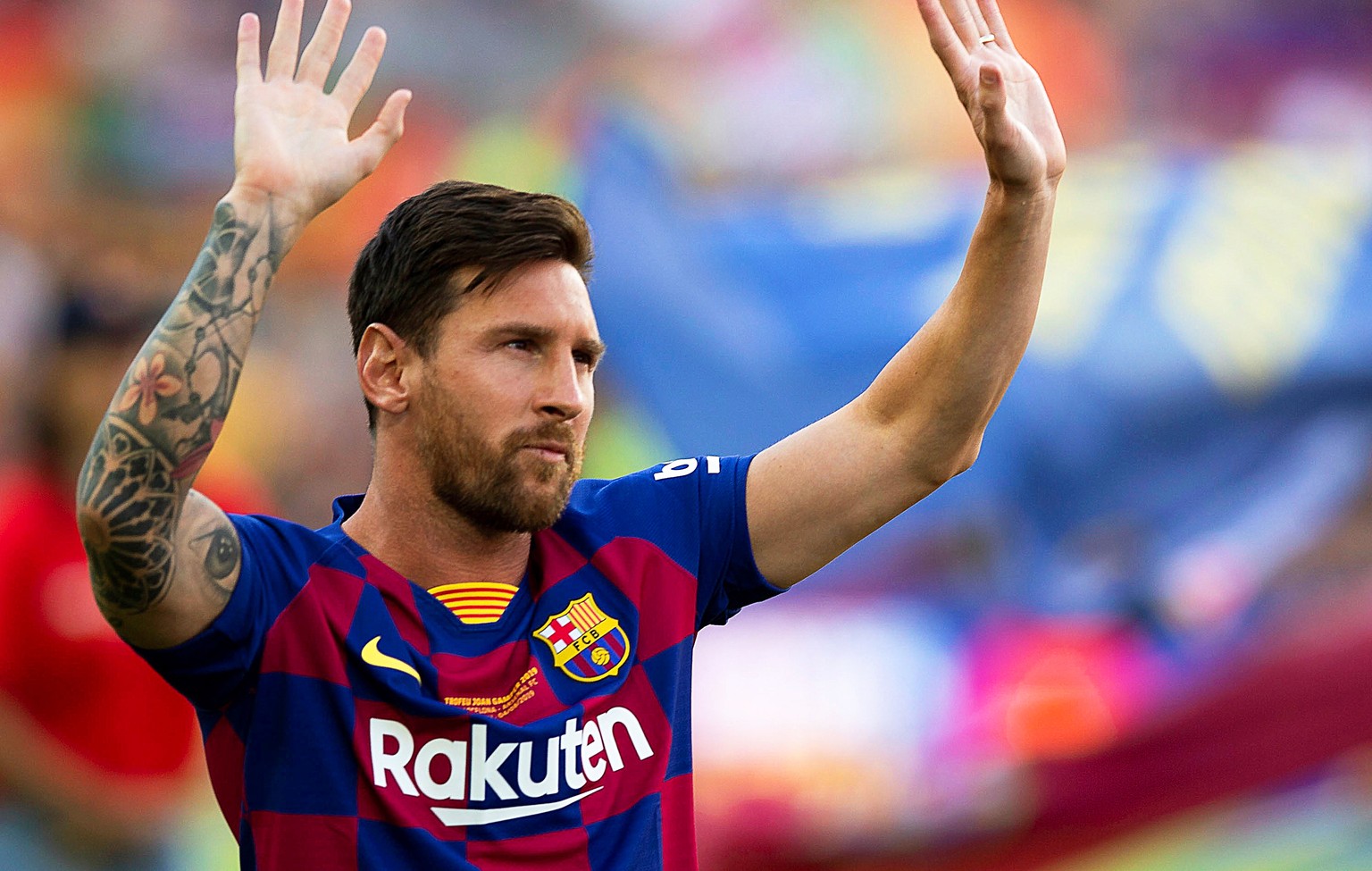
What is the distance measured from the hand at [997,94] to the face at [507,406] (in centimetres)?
71

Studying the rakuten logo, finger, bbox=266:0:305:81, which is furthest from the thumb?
the rakuten logo

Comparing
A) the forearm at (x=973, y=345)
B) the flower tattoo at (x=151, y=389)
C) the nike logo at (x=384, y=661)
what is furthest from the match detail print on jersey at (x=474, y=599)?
the forearm at (x=973, y=345)

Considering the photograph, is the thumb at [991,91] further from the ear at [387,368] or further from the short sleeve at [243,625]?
the short sleeve at [243,625]

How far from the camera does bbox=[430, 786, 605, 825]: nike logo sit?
2156 millimetres

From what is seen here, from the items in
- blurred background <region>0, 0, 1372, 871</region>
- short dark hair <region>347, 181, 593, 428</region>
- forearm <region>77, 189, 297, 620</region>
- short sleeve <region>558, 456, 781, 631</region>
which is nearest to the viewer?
forearm <region>77, 189, 297, 620</region>

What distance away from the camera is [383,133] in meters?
2.28

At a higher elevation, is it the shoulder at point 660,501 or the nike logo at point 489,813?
the shoulder at point 660,501

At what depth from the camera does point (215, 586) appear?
2.06 meters

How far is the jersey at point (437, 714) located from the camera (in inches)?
83.7

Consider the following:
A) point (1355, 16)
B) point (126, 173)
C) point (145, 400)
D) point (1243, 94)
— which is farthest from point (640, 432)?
point (145, 400)

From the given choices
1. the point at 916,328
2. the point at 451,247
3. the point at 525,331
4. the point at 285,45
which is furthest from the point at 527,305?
the point at 916,328

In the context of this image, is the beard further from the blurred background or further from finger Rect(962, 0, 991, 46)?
the blurred background

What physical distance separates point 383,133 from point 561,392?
0.48 metres

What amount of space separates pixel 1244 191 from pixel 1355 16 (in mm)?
1013
